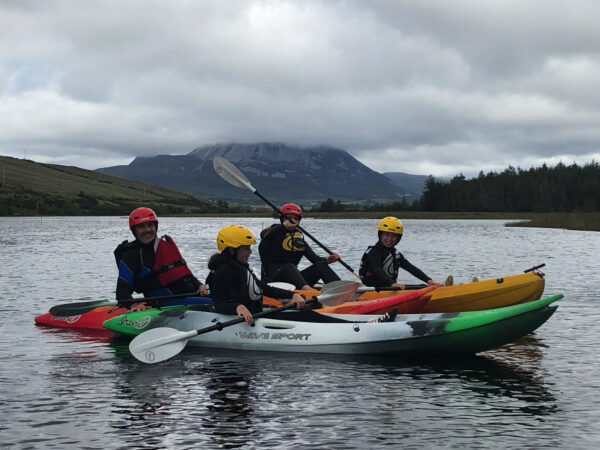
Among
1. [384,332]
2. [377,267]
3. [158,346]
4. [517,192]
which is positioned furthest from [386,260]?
[517,192]

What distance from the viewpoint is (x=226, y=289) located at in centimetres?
1274

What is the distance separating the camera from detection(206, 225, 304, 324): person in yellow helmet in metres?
12.3

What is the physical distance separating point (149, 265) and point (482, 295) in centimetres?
628

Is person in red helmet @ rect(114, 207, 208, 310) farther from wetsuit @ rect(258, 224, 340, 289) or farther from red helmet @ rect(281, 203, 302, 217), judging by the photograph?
red helmet @ rect(281, 203, 302, 217)

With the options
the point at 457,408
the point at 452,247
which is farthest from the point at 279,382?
the point at 452,247

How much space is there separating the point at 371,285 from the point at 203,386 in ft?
20.1

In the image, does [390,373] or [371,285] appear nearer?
[390,373]

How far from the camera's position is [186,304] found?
14641mm

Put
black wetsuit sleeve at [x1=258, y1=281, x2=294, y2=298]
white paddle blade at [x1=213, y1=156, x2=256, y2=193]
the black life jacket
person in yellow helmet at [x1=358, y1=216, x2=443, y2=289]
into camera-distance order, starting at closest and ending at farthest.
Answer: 1. black wetsuit sleeve at [x1=258, y1=281, x2=294, y2=298]
2. the black life jacket
3. person in yellow helmet at [x1=358, y1=216, x2=443, y2=289]
4. white paddle blade at [x1=213, y1=156, x2=256, y2=193]

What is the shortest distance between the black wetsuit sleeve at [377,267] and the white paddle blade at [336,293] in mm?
1127

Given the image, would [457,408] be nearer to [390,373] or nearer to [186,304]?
[390,373]

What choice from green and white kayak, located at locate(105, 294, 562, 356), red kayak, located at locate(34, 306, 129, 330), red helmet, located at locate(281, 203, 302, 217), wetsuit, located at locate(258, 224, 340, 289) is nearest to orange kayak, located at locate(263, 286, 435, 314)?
green and white kayak, located at locate(105, 294, 562, 356)

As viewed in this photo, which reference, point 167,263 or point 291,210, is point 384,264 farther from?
point 167,263

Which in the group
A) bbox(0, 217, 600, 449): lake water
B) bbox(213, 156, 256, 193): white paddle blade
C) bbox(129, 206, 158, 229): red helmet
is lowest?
bbox(0, 217, 600, 449): lake water
